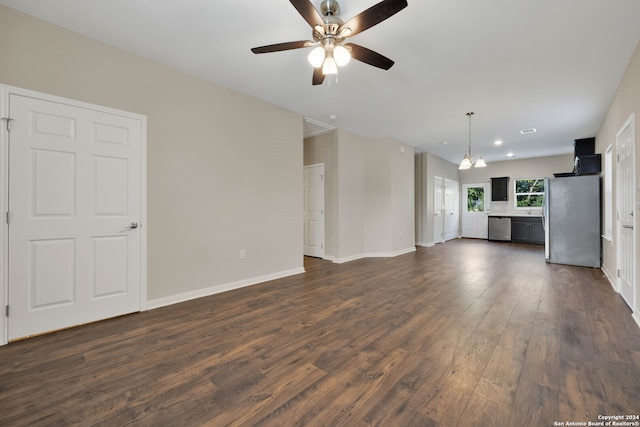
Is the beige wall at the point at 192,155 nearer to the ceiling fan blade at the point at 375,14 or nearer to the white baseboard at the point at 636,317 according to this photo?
the ceiling fan blade at the point at 375,14

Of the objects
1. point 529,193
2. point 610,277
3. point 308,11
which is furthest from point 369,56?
point 529,193

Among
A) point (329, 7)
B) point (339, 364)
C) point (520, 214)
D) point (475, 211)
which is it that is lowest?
point (339, 364)

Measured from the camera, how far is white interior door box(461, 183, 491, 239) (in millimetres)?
9633

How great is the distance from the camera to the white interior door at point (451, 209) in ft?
30.1

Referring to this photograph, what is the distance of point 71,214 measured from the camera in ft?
8.48

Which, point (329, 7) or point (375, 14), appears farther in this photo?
point (329, 7)

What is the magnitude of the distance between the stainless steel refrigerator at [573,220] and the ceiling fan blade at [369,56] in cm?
503

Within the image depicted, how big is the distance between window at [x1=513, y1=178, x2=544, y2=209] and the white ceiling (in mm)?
4547

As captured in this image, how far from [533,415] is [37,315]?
379cm

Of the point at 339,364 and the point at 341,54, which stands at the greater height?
the point at 341,54

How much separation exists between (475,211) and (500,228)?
1114mm

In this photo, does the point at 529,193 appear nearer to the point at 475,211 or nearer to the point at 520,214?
the point at 520,214

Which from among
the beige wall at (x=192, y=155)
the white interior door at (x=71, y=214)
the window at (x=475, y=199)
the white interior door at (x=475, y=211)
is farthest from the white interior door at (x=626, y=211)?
the window at (x=475, y=199)

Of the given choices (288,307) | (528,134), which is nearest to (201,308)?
(288,307)
